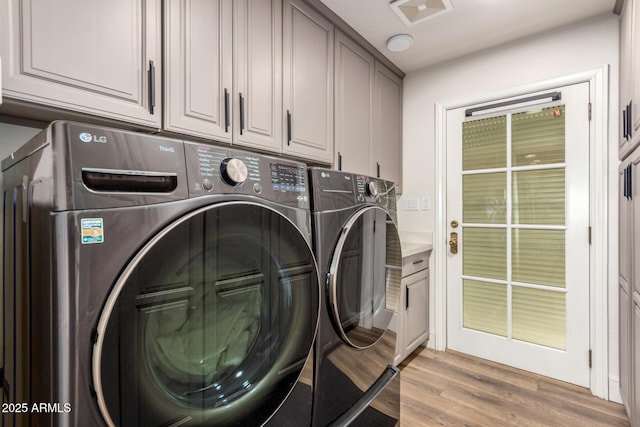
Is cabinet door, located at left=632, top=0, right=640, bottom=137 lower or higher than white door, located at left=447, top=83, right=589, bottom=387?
higher

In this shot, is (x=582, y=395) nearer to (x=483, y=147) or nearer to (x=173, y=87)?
(x=483, y=147)

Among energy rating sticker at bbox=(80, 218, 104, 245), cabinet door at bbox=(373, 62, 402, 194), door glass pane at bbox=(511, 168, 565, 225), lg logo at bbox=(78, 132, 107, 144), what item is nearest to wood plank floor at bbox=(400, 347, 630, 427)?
door glass pane at bbox=(511, 168, 565, 225)

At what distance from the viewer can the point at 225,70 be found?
136 cm

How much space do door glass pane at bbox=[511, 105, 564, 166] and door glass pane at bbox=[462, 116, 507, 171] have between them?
7cm

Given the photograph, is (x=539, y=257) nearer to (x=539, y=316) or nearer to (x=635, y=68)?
(x=539, y=316)

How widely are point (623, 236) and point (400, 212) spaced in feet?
4.72

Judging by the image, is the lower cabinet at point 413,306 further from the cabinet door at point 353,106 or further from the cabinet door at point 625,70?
the cabinet door at point 625,70

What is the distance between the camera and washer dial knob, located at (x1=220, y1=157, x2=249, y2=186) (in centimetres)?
74

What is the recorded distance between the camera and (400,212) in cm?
278

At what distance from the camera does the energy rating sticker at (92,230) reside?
0.53 metres

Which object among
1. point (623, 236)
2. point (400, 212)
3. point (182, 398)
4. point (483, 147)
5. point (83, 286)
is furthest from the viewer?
point (400, 212)

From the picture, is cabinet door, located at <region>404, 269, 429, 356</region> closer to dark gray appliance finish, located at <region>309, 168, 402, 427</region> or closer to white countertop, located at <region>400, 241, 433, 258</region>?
white countertop, located at <region>400, 241, 433, 258</region>

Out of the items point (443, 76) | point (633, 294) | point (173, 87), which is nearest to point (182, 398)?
point (173, 87)

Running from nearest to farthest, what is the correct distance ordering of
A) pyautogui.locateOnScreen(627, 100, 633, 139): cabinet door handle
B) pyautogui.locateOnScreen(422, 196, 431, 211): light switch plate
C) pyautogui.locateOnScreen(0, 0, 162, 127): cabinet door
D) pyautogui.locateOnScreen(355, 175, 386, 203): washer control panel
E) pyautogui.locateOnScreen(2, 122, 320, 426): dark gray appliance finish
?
pyautogui.locateOnScreen(2, 122, 320, 426): dark gray appliance finish, pyautogui.locateOnScreen(0, 0, 162, 127): cabinet door, pyautogui.locateOnScreen(355, 175, 386, 203): washer control panel, pyautogui.locateOnScreen(627, 100, 633, 139): cabinet door handle, pyautogui.locateOnScreen(422, 196, 431, 211): light switch plate
